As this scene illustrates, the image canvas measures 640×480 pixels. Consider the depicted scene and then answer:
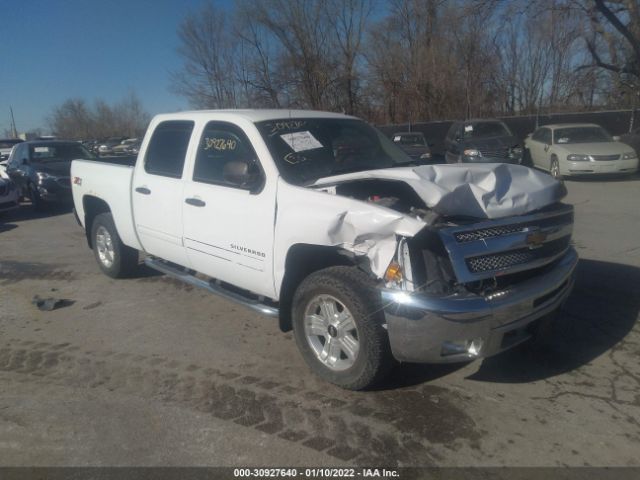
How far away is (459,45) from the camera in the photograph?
28.9 meters

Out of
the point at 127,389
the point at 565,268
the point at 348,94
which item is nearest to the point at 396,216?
the point at 565,268

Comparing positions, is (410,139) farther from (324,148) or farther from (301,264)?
(301,264)

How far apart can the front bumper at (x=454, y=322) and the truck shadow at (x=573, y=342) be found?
60 cm

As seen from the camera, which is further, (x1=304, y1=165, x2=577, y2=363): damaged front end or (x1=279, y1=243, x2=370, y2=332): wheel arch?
(x1=279, y1=243, x2=370, y2=332): wheel arch

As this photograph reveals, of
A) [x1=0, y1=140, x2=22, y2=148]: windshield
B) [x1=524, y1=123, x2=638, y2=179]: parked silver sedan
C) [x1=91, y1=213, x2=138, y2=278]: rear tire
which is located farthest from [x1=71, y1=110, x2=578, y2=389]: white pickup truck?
[x1=0, y1=140, x2=22, y2=148]: windshield

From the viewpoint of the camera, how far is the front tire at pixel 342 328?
3.15m

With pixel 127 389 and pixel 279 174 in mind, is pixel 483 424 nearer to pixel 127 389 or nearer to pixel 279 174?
pixel 279 174

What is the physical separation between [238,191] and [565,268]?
2507 mm

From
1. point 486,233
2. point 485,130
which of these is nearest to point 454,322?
point 486,233

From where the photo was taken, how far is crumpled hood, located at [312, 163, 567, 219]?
3.26 meters

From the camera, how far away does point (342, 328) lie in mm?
3410

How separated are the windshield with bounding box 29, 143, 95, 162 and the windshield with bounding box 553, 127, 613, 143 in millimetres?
12958

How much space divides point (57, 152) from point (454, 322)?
523 inches

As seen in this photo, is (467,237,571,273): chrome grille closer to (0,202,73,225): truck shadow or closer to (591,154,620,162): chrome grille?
(591,154,620,162): chrome grille
